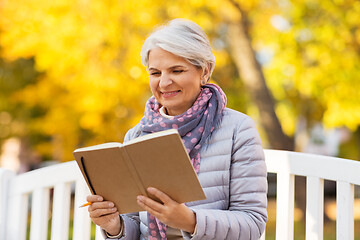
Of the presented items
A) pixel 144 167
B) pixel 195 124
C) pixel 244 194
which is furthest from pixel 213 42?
pixel 144 167

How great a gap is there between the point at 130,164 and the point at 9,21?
23.6 ft

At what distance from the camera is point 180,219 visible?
1.69 meters

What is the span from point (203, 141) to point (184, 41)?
0.39m

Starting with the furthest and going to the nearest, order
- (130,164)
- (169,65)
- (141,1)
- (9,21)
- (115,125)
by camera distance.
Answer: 1. (115,125)
2. (9,21)
3. (141,1)
4. (169,65)
5. (130,164)

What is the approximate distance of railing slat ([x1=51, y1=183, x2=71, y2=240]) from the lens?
2693mm

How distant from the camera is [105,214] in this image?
1.88m

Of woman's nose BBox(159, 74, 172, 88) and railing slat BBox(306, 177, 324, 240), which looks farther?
railing slat BBox(306, 177, 324, 240)

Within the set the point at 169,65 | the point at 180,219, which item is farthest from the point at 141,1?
the point at 180,219

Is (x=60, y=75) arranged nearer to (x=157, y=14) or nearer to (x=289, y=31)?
(x=157, y=14)

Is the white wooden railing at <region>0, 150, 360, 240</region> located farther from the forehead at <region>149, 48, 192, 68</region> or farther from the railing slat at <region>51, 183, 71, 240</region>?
the forehead at <region>149, 48, 192, 68</region>

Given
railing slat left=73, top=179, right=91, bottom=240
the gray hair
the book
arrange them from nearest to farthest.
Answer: the book → the gray hair → railing slat left=73, top=179, right=91, bottom=240

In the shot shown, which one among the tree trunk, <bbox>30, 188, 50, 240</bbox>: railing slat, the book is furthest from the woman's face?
the tree trunk

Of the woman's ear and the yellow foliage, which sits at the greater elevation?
the yellow foliage

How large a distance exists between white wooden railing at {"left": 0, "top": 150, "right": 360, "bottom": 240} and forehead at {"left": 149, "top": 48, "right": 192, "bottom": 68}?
2.33 ft
